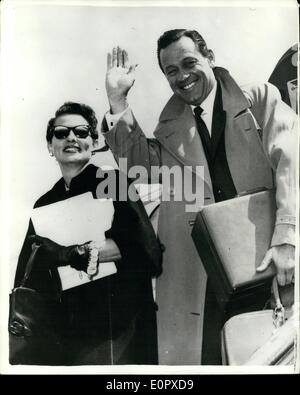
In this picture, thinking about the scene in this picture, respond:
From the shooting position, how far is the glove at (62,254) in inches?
62.2

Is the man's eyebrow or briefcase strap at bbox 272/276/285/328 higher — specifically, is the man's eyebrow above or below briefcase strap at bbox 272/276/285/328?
above

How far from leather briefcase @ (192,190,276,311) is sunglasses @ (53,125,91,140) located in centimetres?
52

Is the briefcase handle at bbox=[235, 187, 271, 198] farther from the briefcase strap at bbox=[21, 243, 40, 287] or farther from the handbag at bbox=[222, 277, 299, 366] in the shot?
the briefcase strap at bbox=[21, 243, 40, 287]

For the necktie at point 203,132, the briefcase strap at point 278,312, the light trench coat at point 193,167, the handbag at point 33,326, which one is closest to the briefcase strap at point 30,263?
the handbag at point 33,326

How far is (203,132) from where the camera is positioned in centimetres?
161

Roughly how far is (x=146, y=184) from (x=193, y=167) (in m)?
0.19

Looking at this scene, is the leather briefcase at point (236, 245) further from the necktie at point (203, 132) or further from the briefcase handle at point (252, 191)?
the necktie at point (203, 132)

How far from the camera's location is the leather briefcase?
1.55 metres

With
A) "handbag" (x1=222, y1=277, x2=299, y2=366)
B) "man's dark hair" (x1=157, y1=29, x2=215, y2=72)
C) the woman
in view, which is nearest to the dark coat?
the woman

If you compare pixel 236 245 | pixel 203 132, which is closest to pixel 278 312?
pixel 236 245

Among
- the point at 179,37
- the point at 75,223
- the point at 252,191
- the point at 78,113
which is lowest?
the point at 75,223

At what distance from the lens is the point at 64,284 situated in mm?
1590

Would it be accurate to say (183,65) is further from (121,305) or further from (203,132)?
(121,305)

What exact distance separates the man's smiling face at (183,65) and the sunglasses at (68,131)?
0.36 meters
